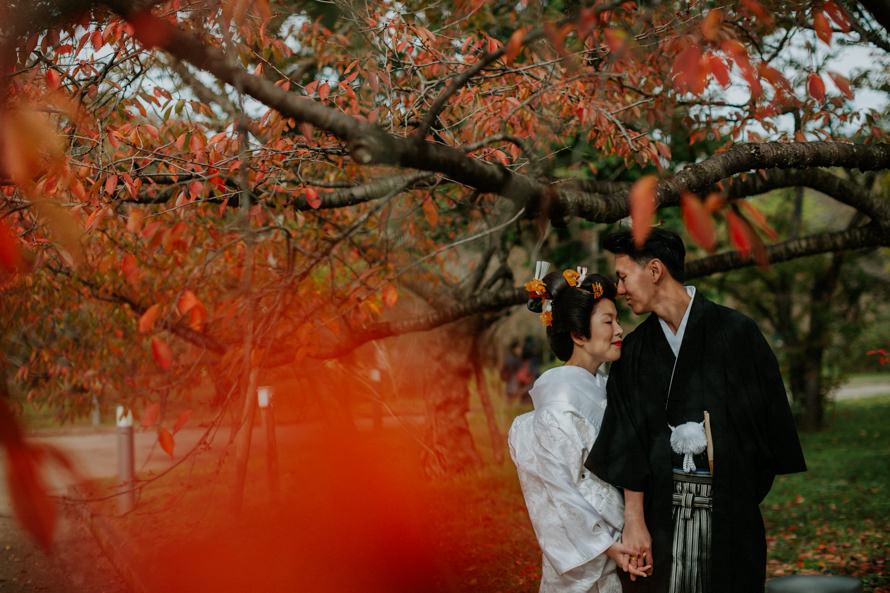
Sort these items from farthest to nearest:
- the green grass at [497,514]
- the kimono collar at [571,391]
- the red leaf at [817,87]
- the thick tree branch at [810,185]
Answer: the green grass at [497,514], the thick tree branch at [810,185], the kimono collar at [571,391], the red leaf at [817,87]

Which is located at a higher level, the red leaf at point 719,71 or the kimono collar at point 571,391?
the red leaf at point 719,71

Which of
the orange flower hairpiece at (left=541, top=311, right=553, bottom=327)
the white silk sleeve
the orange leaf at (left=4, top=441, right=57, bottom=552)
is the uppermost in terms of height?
the orange flower hairpiece at (left=541, top=311, right=553, bottom=327)

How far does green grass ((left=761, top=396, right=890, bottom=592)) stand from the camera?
5430mm

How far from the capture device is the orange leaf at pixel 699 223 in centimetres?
146

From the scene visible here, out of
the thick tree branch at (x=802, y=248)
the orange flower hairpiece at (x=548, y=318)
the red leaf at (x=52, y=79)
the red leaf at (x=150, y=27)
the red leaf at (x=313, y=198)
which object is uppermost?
the red leaf at (x=52, y=79)

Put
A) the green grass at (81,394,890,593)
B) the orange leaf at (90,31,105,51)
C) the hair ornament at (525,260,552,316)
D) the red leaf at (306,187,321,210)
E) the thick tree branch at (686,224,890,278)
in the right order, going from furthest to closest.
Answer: the green grass at (81,394,890,593) < the thick tree branch at (686,224,890,278) < the red leaf at (306,187,321,210) < the orange leaf at (90,31,105,51) < the hair ornament at (525,260,552,316)

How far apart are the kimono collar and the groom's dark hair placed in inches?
21.2

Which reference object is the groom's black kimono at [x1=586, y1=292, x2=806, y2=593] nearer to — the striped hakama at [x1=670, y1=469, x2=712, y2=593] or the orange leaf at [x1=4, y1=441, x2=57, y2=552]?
the striped hakama at [x1=670, y1=469, x2=712, y2=593]

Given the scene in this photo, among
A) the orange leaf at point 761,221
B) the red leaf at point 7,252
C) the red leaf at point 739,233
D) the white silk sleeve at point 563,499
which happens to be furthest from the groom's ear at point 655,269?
the red leaf at point 7,252

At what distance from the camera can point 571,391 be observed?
2.90m

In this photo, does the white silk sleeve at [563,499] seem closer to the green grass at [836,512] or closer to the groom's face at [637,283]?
the groom's face at [637,283]

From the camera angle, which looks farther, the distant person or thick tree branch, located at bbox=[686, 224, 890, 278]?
thick tree branch, located at bbox=[686, 224, 890, 278]

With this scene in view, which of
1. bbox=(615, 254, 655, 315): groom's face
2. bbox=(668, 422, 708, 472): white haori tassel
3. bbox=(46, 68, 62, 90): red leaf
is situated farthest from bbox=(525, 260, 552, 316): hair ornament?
bbox=(46, 68, 62, 90): red leaf

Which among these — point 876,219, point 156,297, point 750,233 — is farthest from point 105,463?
point 750,233
